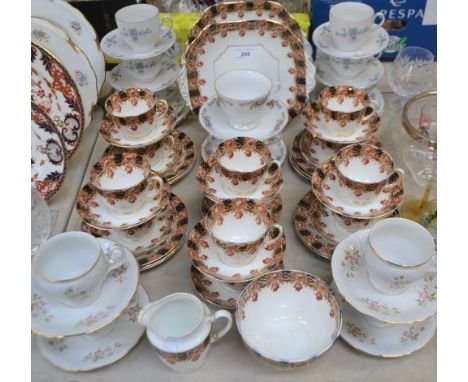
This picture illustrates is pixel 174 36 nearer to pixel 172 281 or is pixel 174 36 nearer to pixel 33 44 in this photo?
pixel 33 44

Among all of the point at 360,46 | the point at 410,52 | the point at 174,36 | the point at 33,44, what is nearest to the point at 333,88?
the point at 360,46

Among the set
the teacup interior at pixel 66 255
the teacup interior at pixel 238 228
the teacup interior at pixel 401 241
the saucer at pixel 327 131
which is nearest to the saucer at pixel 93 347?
the teacup interior at pixel 66 255

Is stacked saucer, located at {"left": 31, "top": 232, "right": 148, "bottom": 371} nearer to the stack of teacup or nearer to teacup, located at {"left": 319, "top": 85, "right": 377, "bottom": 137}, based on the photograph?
teacup, located at {"left": 319, "top": 85, "right": 377, "bottom": 137}

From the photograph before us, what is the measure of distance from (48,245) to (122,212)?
15 centimetres

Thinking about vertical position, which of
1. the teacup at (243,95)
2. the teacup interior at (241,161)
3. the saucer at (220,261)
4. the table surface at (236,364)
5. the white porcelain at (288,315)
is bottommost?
the table surface at (236,364)

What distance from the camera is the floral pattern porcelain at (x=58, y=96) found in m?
1.04

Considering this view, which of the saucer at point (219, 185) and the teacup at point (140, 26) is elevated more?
the teacup at point (140, 26)

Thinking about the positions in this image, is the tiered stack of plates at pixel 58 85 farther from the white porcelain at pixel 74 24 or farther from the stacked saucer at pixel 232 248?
the stacked saucer at pixel 232 248

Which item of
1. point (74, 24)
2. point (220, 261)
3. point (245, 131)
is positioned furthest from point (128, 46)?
point (220, 261)

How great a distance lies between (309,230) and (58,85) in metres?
0.67

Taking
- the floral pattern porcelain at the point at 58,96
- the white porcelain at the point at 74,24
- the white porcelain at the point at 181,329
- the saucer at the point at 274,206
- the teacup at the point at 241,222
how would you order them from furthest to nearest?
the white porcelain at the point at 74,24 → the floral pattern porcelain at the point at 58,96 → the saucer at the point at 274,206 → the teacup at the point at 241,222 → the white porcelain at the point at 181,329

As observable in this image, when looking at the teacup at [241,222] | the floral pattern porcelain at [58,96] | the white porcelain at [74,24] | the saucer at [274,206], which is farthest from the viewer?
the white porcelain at [74,24]

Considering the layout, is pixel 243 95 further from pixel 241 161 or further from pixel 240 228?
pixel 240 228

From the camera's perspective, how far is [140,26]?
42.6 inches
